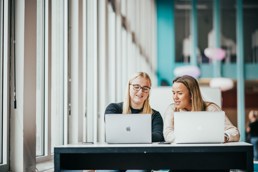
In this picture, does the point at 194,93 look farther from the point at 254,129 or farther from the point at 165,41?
the point at 165,41

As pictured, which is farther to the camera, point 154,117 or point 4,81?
point 154,117

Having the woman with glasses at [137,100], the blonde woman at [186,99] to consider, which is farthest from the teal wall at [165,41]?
the blonde woman at [186,99]

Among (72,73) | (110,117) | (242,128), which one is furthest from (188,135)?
(242,128)

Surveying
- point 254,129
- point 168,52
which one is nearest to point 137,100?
point 254,129

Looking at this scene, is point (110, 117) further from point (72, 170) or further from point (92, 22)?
point (92, 22)

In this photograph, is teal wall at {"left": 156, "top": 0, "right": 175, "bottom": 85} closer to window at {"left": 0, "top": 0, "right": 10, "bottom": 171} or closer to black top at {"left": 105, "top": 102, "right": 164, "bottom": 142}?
black top at {"left": 105, "top": 102, "right": 164, "bottom": 142}

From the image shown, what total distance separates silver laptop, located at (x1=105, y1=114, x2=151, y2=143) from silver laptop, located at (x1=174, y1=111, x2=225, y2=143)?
188 mm

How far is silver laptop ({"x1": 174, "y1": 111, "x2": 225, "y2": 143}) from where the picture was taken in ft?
9.97

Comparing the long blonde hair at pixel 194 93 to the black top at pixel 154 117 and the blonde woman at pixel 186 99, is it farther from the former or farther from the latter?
the black top at pixel 154 117

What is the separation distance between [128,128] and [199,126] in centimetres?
43

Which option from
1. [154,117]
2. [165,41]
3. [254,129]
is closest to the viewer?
[154,117]

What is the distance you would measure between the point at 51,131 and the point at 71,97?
1.64ft

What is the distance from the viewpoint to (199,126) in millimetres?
A: 3051

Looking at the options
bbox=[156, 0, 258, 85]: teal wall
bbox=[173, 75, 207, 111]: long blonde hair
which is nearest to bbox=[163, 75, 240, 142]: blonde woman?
bbox=[173, 75, 207, 111]: long blonde hair
